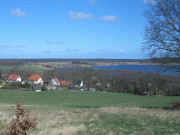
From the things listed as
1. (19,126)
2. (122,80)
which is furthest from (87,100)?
(122,80)

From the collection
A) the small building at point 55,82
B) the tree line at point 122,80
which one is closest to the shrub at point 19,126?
the tree line at point 122,80

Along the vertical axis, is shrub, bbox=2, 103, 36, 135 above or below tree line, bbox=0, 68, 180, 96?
above

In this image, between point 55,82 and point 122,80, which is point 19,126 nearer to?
point 122,80

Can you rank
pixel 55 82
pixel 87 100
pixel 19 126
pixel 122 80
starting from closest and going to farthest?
pixel 19 126
pixel 87 100
pixel 122 80
pixel 55 82

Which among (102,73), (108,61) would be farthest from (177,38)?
(108,61)

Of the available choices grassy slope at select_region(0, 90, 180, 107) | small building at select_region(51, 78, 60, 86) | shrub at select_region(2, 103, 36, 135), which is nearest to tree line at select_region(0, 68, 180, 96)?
small building at select_region(51, 78, 60, 86)

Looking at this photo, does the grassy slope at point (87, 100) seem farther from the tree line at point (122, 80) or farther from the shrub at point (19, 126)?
the tree line at point (122, 80)

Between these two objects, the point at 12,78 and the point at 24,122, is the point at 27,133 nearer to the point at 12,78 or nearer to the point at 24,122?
the point at 24,122

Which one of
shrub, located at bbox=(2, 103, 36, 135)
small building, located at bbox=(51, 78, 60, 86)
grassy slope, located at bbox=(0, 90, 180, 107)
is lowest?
small building, located at bbox=(51, 78, 60, 86)

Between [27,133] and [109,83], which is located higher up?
[27,133]

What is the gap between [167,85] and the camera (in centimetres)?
6059

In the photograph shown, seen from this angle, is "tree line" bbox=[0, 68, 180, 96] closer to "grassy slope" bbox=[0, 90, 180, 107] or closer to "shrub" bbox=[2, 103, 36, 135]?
"grassy slope" bbox=[0, 90, 180, 107]

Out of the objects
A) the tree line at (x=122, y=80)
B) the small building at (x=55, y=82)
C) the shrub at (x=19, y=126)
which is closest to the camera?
the shrub at (x=19, y=126)

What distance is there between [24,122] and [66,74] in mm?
83248
